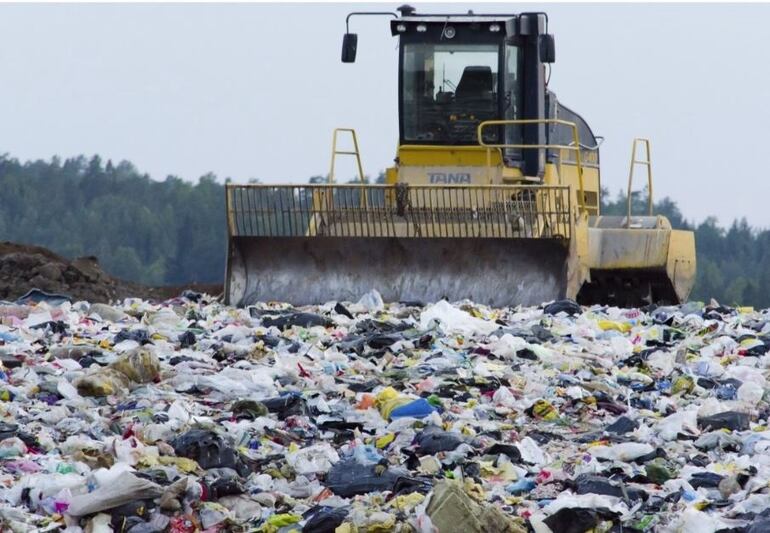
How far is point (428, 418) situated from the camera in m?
7.66

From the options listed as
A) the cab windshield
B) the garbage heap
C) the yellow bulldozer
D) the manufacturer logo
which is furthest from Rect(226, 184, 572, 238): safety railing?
the garbage heap

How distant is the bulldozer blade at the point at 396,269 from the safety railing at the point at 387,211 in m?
0.18

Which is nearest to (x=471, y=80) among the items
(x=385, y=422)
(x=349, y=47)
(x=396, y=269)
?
(x=349, y=47)

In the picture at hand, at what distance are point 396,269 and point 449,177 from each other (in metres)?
1.26

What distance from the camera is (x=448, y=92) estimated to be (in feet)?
44.4

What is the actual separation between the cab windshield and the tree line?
3006 centimetres

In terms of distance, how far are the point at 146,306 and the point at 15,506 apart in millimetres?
6590

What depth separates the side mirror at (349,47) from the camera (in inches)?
520

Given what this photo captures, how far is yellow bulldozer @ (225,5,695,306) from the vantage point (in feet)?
40.9

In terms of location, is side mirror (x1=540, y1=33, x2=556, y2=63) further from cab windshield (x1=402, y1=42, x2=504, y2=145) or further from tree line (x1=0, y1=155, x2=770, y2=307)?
tree line (x1=0, y1=155, x2=770, y2=307)

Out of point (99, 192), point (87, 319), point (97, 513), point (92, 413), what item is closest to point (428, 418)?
point (92, 413)

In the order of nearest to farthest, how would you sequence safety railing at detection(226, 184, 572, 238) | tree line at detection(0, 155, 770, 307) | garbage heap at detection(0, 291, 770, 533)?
1. garbage heap at detection(0, 291, 770, 533)
2. safety railing at detection(226, 184, 572, 238)
3. tree line at detection(0, 155, 770, 307)

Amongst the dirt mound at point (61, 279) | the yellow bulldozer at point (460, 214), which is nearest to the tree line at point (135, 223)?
the dirt mound at point (61, 279)

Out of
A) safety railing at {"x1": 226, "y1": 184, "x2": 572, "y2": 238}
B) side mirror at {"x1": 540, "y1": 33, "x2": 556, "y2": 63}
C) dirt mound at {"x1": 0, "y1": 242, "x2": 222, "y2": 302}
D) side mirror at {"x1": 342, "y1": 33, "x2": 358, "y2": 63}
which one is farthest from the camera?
dirt mound at {"x1": 0, "y1": 242, "x2": 222, "y2": 302}
